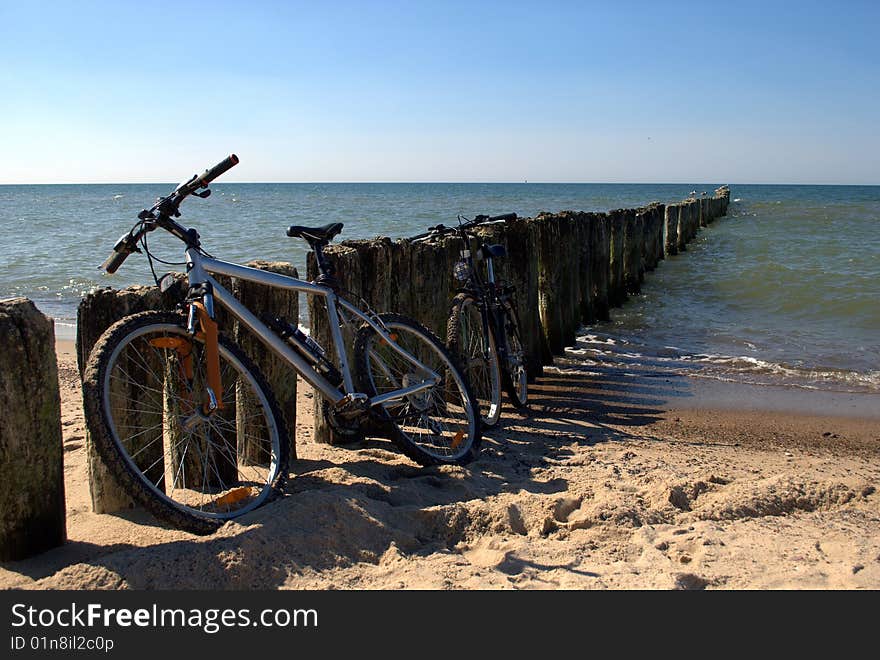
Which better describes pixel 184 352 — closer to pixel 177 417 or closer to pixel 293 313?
pixel 177 417

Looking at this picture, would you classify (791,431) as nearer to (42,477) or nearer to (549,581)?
(549,581)

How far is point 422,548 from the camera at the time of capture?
3248 mm

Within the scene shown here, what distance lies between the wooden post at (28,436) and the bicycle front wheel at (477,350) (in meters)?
2.70

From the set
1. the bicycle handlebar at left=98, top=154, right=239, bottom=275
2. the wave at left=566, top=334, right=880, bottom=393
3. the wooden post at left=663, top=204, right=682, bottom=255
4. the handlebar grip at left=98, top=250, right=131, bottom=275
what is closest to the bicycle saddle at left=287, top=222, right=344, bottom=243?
the bicycle handlebar at left=98, top=154, right=239, bottom=275

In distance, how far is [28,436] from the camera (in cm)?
288

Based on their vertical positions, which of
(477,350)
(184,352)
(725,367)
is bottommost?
(725,367)

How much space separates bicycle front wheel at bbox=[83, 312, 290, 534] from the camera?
2.91 m

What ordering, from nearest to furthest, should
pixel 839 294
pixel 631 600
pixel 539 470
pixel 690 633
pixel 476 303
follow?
pixel 690 633 → pixel 631 600 → pixel 539 470 → pixel 476 303 → pixel 839 294

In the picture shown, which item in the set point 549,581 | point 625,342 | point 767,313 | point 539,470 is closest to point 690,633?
point 549,581

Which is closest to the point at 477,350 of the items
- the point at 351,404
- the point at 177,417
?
the point at 351,404

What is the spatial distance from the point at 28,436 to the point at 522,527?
2.09 m

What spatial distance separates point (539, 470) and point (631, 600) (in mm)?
1644

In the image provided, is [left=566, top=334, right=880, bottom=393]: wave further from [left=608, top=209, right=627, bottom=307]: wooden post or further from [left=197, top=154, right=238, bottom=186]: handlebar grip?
[left=197, top=154, right=238, bottom=186]: handlebar grip

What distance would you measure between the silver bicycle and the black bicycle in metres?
0.94
